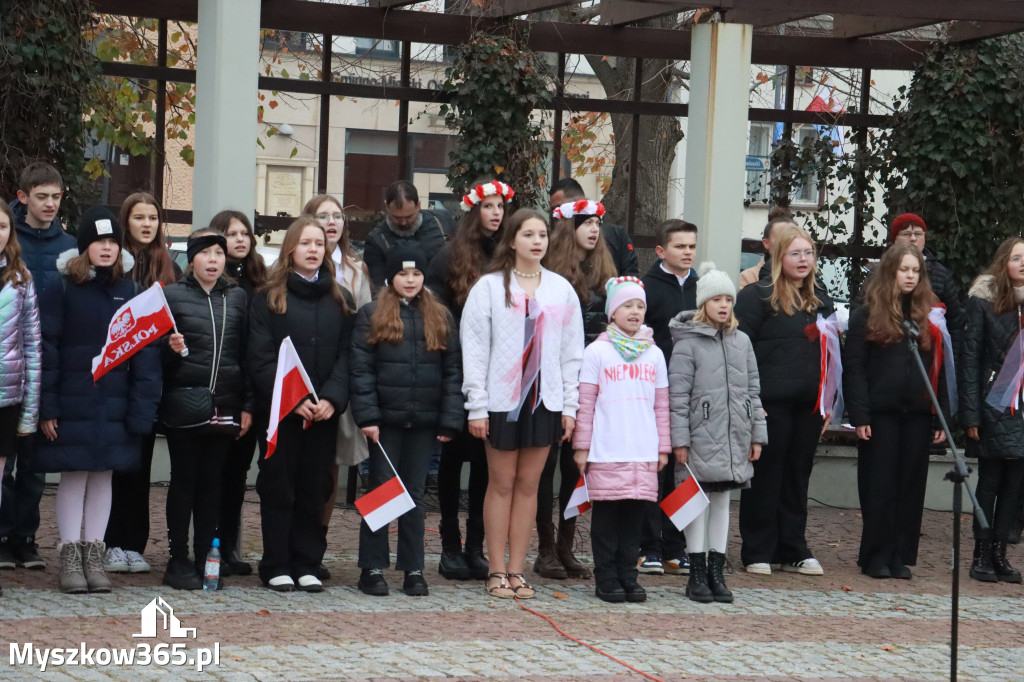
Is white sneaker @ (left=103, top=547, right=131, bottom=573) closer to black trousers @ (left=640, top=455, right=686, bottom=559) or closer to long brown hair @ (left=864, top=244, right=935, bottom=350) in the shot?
black trousers @ (left=640, top=455, right=686, bottom=559)

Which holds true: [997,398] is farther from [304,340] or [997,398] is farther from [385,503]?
[304,340]

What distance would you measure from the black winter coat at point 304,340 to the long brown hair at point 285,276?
34 mm

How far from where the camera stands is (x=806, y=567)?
29.3 ft

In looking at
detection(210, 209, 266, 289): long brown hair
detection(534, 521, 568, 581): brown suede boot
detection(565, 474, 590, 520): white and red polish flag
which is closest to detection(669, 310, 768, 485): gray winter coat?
detection(565, 474, 590, 520): white and red polish flag

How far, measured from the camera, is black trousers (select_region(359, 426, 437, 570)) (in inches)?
302

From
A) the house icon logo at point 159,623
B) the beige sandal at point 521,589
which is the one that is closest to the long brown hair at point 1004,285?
the beige sandal at point 521,589

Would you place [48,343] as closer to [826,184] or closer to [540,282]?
[540,282]

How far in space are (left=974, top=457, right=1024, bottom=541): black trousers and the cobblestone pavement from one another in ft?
1.73

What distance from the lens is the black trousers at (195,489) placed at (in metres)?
7.62

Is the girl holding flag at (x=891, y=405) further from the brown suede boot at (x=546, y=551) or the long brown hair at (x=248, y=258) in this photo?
the long brown hair at (x=248, y=258)

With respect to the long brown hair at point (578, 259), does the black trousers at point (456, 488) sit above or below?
below

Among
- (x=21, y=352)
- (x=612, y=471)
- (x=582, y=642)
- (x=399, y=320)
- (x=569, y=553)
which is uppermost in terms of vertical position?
(x=399, y=320)

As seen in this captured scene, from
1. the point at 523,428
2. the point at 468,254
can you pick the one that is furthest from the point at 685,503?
the point at 468,254

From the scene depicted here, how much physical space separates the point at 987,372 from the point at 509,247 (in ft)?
10.7
